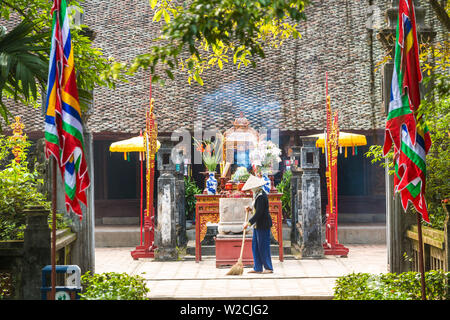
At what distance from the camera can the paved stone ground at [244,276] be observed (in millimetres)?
8820

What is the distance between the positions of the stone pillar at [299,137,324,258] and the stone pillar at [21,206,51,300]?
292 inches

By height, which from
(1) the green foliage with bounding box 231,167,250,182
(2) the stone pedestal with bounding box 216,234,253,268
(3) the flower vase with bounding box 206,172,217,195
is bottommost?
(2) the stone pedestal with bounding box 216,234,253,268

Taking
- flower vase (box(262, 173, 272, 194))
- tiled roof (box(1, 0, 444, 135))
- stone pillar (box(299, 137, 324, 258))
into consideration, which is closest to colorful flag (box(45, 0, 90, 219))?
flower vase (box(262, 173, 272, 194))


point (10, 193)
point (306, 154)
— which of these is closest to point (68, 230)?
point (10, 193)

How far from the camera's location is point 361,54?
64.3 feet

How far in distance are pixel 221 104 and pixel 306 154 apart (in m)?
6.03

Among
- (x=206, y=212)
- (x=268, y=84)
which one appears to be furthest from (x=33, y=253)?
(x=268, y=84)

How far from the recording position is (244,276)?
10.3m

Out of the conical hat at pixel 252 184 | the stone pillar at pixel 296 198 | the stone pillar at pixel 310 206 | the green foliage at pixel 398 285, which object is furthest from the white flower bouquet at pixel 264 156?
the green foliage at pixel 398 285

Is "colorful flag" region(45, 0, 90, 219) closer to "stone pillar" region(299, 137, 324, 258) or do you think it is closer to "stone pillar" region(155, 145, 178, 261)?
"stone pillar" region(155, 145, 178, 261)

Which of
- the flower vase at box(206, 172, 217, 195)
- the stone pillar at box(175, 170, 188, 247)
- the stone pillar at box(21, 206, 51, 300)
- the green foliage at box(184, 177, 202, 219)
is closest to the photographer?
the stone pillar at box(21, 206, 51, 300)

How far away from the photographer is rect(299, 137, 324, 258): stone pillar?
12648 millimetres

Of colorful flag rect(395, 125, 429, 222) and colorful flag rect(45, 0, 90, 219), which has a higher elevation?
colorful flag rect(45, 0, 90, 219)

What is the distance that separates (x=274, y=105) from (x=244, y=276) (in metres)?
8.90
